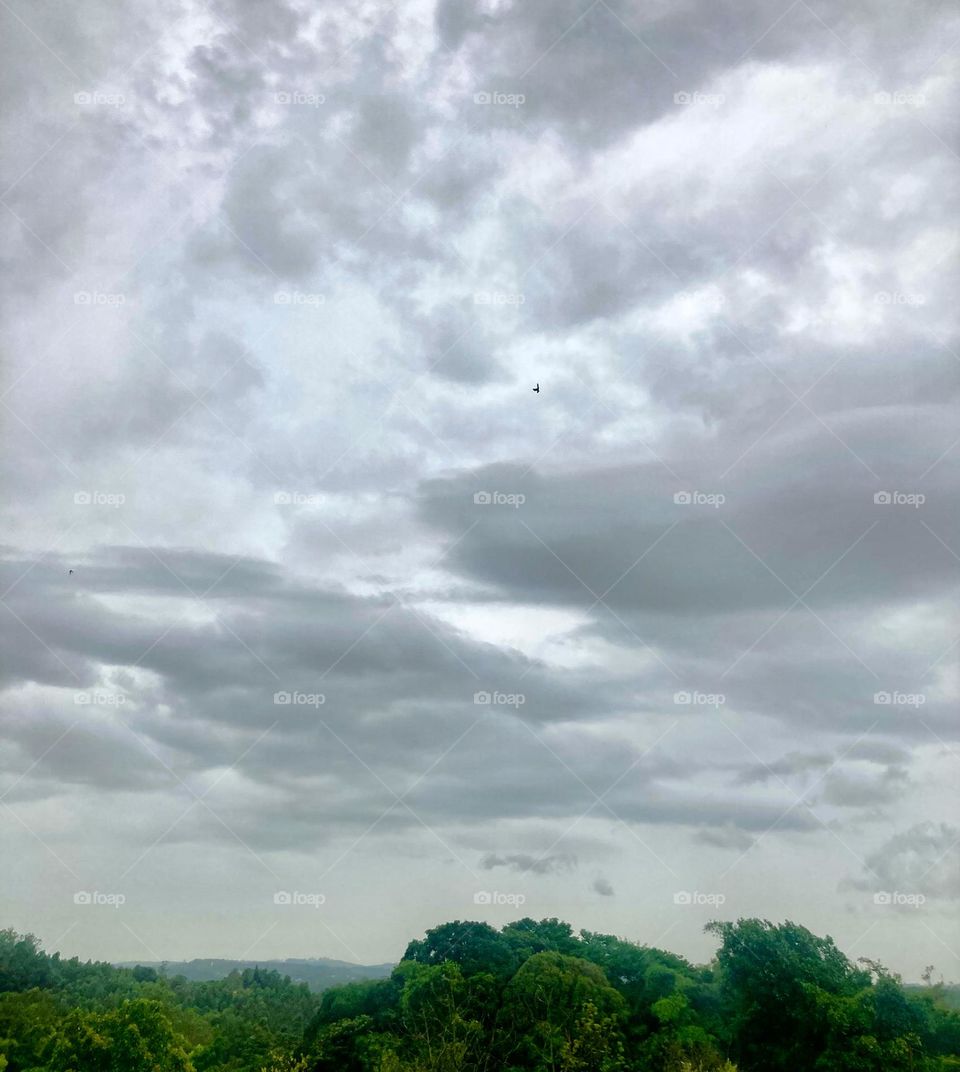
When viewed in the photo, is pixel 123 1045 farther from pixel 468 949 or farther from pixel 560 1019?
pixel 468 949

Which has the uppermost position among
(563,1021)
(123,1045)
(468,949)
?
(468,949)

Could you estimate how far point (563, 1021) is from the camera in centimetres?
3678

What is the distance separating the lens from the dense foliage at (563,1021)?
33844mm

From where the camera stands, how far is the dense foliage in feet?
111

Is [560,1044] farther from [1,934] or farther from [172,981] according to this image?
[1,934]

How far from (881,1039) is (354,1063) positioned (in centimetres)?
1834

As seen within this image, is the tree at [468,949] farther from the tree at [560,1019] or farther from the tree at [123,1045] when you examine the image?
the tree at [123,1045]

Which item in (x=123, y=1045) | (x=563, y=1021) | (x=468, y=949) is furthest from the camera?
(x=468, y=949)

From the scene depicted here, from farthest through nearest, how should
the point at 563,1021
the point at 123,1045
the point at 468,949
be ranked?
the point at 468,949 → the point at 563,1021 → the point at 123,1045

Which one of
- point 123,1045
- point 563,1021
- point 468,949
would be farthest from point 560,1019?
point 123,1045

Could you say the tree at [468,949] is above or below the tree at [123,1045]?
above

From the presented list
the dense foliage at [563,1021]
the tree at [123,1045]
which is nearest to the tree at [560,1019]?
the dense foliage at [563,1021]

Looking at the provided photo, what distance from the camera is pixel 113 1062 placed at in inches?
1184

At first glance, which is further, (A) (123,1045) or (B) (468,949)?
(B) (468,949)
